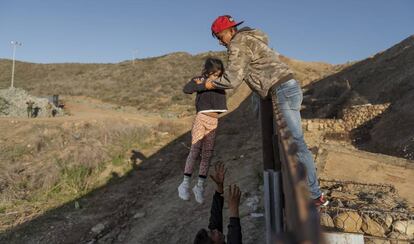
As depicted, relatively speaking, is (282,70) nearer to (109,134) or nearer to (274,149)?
(274,149)

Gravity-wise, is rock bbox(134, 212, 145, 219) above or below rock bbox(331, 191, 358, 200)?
below

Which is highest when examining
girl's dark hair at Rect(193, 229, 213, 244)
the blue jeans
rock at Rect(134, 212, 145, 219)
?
the blue jeans

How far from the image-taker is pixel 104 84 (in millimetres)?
46406

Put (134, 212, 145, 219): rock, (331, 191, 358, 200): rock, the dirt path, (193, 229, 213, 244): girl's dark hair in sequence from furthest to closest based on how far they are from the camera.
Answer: (134, 212, 145, 219): rock
the dirt path
(331, 191, 358, 200): rock
(193, 229, 213, 244): girl's dark hair

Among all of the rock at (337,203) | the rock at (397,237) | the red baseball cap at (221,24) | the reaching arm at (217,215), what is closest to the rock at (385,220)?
the rock at (397,237)

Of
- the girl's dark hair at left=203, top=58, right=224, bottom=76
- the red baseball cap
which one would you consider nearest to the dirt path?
the girl's dark hair at left=203, top=58, right=224, bottom=76

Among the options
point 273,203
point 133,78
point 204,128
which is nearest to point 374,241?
point 273,203

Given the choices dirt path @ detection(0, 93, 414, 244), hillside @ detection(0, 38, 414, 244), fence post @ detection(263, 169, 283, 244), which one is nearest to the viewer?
fence post @ detection(263, 169, 283, 244)

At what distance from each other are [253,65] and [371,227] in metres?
2.31

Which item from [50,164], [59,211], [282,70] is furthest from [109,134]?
[282,70]

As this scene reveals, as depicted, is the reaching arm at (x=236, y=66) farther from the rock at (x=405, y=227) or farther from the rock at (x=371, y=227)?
the rock at (x=405, y=227)

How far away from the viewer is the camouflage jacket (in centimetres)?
423

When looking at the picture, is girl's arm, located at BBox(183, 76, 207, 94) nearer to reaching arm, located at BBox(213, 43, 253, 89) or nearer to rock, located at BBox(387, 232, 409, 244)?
reaching arm, located at BBox(213, 43, 253, 89)

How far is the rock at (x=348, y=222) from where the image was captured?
5.06 m
